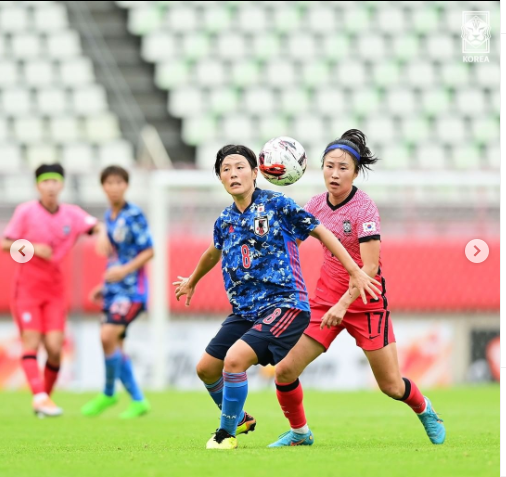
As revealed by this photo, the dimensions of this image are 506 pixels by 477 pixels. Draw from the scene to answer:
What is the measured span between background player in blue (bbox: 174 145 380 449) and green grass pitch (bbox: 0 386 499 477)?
432mm

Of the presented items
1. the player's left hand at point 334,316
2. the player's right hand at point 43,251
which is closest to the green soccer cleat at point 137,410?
the player's right hand at point 43,251

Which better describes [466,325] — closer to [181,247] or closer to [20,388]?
[181,247]

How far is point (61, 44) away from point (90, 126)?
6.29 feet

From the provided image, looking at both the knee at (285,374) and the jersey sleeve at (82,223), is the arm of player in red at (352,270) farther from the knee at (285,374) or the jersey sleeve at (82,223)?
the jersey sleeve at (82,223)

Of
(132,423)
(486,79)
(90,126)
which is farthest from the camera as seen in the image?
(486,79)

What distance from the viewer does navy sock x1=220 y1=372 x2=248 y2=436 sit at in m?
A: 5.45

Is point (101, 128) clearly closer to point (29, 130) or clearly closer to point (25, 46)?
point (29, 130)

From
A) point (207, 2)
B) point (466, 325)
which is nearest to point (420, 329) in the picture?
point (466, 325)

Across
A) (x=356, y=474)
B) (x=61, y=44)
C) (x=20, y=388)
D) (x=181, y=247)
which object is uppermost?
(x=61, y=44)

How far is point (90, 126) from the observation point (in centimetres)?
1720

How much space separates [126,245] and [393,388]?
3.61m

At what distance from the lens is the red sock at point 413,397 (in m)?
6.00

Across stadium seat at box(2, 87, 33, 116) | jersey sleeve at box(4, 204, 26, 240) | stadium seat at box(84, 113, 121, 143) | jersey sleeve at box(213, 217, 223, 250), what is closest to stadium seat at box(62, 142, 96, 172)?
stadium seat at box(84, 113, 121, 143)

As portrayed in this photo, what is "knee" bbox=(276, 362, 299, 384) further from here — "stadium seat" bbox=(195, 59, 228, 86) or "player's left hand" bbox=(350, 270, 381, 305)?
"stadium seat" bbox=(195, 59, 228, 86)
